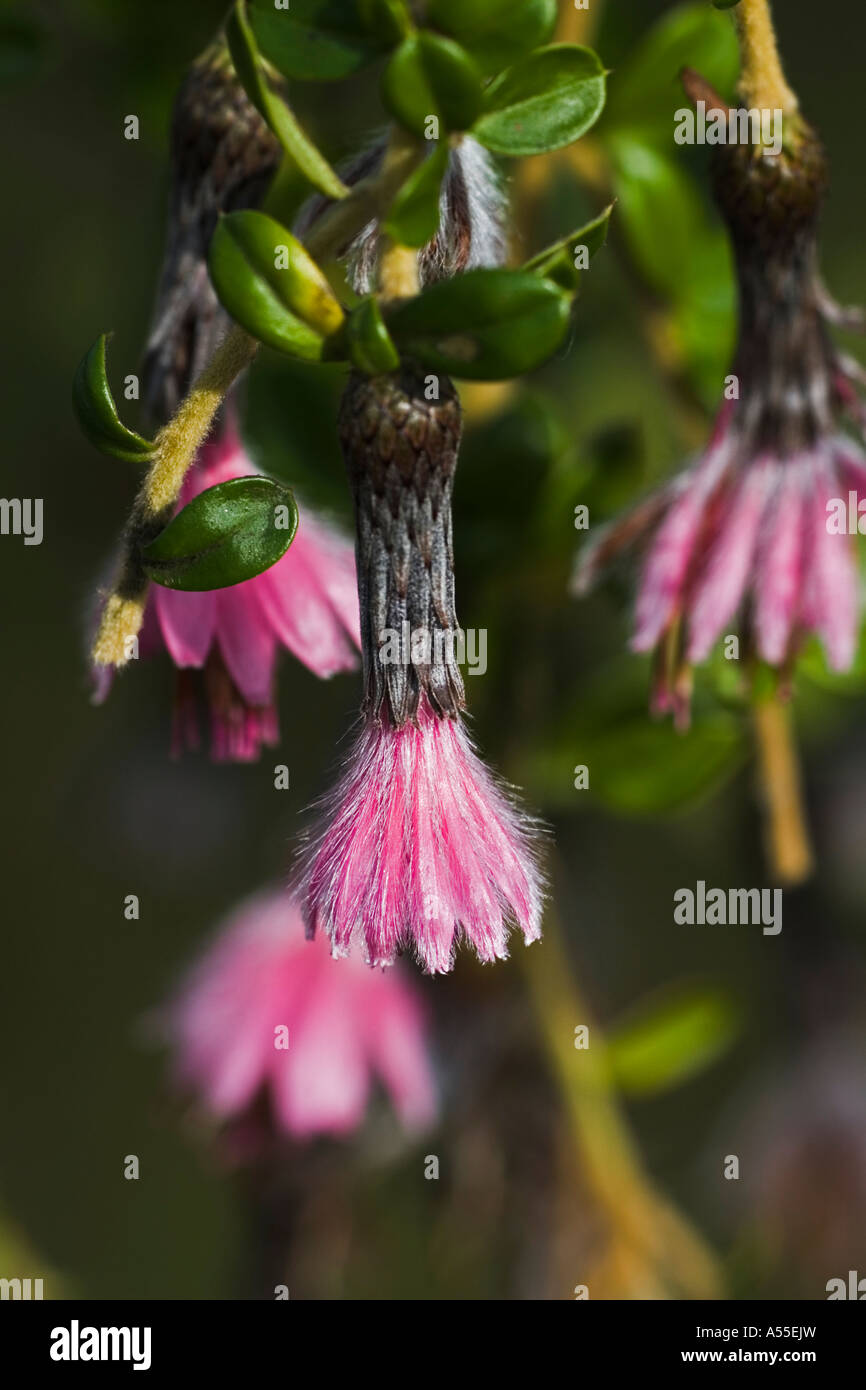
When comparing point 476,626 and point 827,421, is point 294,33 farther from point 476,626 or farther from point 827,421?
point 476,626

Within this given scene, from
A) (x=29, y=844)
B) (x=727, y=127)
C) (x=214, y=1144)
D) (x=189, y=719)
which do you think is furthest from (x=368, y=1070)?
(x=29, y=844)

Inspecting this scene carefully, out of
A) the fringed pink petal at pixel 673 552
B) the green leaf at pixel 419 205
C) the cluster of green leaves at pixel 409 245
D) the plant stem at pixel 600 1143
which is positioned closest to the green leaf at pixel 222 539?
the cluster of green leaves at pixel 409 245

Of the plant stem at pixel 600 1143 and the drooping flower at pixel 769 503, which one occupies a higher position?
the drooping flower at pixel 769 503

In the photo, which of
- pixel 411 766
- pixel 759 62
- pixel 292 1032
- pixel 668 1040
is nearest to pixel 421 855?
pixel 411 766

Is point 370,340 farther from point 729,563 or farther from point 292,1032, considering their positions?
point 292,1032

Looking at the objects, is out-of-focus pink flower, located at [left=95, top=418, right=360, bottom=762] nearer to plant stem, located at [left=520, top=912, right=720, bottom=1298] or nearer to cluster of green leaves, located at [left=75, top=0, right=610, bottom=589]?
cluster of green leaves, located at [left=75, top=0, right=610, bottom=589]

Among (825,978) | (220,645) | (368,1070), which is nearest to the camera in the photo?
(220,645)

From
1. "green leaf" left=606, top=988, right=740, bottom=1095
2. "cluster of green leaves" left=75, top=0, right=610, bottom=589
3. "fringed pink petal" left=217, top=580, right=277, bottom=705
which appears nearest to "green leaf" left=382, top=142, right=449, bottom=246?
"cluster of green leaves" left=75, top=0, right=610, bottom=589

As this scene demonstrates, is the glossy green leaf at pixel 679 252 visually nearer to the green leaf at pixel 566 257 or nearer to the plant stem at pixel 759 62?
the plant stem at pixel 759 62
